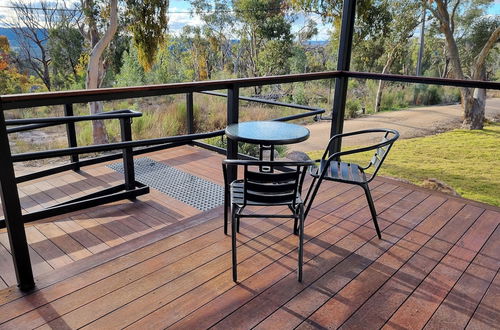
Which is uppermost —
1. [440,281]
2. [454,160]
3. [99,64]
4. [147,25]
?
[147,25]

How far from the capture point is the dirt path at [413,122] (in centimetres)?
550

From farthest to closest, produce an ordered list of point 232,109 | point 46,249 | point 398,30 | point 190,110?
point 398,30 < point 190,110 < point 232,109 < point 46,249

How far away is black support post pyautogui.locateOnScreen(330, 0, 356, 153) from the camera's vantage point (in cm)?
365

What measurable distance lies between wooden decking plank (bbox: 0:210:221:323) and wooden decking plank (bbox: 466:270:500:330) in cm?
161

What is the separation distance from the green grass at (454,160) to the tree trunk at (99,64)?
21.5 feet

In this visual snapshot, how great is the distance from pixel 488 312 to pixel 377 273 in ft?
1.83

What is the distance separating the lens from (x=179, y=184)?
3756 mm

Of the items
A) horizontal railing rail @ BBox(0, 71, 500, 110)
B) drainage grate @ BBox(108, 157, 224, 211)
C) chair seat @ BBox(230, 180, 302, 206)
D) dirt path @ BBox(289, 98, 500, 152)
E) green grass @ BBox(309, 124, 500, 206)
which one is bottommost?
green grass @ BBox(309, 124, 500, 206)

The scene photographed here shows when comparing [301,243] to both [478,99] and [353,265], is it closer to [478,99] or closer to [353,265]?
[353,265]

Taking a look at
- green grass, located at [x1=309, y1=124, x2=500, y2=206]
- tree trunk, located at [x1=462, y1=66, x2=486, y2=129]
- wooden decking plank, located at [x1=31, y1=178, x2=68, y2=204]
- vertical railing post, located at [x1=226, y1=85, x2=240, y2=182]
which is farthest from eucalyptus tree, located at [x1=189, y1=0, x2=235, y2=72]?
vertical railing post, located at [x1=226, y1=85, x2=240, y2=182]

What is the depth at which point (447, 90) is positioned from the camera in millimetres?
6062

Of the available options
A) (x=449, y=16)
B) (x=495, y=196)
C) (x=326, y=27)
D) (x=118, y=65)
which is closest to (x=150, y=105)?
(x=118, y=65)

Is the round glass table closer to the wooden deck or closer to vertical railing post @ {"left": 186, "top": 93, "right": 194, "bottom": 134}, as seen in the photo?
the wooden deck

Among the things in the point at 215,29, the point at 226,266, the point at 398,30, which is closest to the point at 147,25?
the point at 215,29
